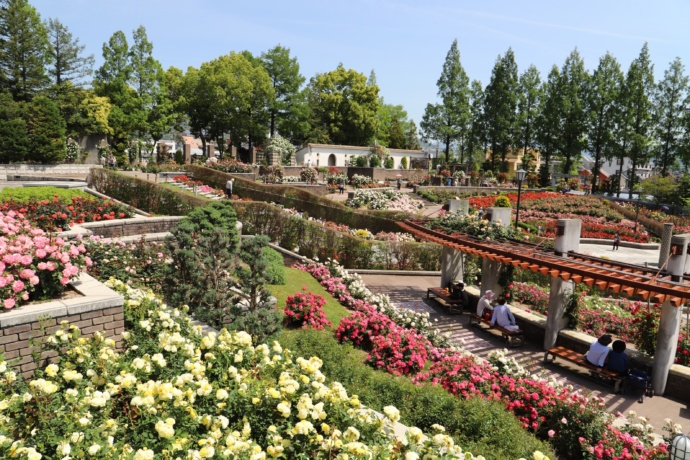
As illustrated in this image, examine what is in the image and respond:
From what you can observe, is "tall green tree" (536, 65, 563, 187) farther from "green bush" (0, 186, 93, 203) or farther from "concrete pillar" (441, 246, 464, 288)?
"green bush" (0, 186, 93, 203)

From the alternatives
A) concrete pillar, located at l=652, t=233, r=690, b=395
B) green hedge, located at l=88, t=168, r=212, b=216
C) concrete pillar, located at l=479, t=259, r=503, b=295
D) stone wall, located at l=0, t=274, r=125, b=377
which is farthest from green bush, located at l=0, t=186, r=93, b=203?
concrete pillar, located at l=652, t=233, r=690, b=395

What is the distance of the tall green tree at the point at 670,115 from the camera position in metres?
47.3

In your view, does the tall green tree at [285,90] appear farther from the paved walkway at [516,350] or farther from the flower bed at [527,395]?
the flower bed at [527,395]

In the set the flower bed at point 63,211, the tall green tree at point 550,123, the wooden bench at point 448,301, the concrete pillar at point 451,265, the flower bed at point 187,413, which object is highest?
the tall green tree at point 550,123

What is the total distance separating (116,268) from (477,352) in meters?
7.67

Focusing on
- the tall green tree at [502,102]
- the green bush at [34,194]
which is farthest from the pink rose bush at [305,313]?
the tall green tree at [502,102]

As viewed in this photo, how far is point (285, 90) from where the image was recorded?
51719mm

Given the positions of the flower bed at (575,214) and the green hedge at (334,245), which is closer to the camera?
the green hedge at (334,245)

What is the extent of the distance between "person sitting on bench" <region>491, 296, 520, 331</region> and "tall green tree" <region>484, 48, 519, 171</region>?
4836 centimetres

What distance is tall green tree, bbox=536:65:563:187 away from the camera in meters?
52.3

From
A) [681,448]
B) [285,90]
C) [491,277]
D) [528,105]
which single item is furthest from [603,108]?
[681,448]

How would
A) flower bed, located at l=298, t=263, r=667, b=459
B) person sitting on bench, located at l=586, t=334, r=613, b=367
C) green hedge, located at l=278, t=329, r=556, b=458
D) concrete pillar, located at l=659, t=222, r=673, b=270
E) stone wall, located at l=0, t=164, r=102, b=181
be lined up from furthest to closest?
stone wall, located at l=0, t=164, r=102, b=181 → concrete pillar, located at l=659, t=222, r=673, b=270 → person sitting on bench, located at l=586, t=334, r=613, b=367 → flower bed, located at l=298, t=263, r=667, b=459 → green hedge, located at l=278, t=329, r=556, b=458

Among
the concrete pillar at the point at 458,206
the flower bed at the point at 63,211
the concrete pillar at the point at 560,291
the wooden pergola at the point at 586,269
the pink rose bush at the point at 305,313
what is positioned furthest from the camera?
the concrete pillar at the point at 458,206

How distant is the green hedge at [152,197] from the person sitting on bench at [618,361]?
511 inches
